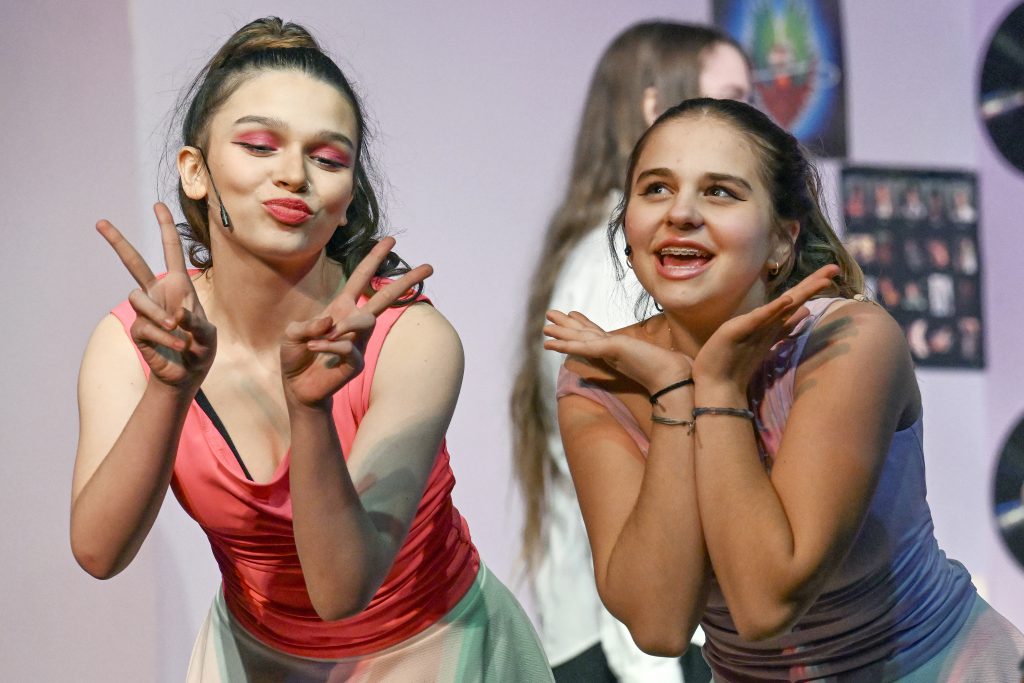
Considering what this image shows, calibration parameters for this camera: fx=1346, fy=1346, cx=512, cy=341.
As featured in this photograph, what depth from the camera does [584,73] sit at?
3.61 m

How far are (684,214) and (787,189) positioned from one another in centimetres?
19

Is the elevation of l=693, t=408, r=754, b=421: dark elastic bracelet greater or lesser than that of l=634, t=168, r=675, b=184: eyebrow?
lesser

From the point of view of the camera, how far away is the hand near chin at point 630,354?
179 centimetres

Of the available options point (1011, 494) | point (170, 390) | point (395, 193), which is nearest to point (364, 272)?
point (170, 390)

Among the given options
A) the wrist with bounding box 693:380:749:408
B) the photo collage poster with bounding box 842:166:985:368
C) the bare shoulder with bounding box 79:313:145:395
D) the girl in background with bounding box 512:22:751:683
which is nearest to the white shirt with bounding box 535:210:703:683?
the girl in background with bounding box 512:22:751:683

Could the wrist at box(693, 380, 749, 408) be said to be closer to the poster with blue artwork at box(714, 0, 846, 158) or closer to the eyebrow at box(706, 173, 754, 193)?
the eyebrow at box(706, 173, 754, 193)

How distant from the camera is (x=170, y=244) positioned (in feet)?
5.69

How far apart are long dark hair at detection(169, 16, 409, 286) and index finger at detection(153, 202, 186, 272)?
25cm

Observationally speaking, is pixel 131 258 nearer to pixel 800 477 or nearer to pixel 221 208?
pixel 221 208

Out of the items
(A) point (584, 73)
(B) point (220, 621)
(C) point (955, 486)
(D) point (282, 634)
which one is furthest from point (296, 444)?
(C) point (955, 486)

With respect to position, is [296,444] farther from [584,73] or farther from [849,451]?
[584,73]

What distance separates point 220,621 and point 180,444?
1.19 ft

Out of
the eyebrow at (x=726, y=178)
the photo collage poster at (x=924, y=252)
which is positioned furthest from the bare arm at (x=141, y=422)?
the photo collage poster at (x=924, y=252)

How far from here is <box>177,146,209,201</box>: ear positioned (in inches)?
78.5
